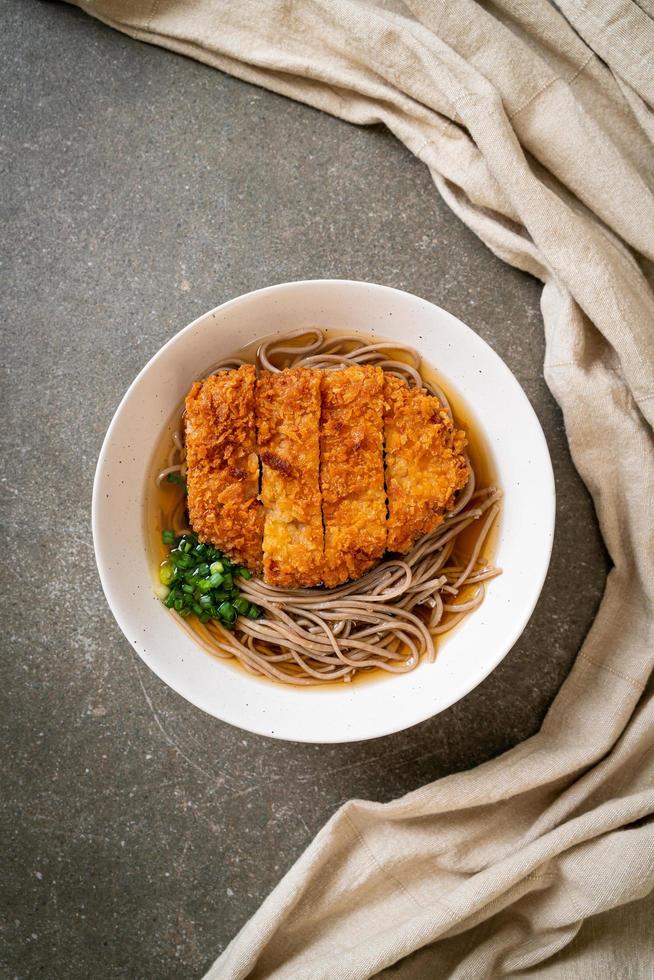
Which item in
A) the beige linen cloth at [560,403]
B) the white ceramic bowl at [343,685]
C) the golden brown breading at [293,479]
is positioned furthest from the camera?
the beige linen cloth at [560,403]

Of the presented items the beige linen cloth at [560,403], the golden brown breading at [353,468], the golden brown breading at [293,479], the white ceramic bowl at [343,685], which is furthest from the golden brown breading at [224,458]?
the beige linen cloth at [560,403]

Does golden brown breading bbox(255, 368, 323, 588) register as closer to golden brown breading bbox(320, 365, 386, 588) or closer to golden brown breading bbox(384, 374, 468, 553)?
golden brown breading bbox(320, 365, 386, 588)

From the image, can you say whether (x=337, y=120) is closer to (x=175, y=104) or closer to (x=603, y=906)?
(x=175, y=104)

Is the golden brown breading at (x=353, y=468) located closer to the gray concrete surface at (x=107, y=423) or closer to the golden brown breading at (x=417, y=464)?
the golden brown breading at (x=417, y=464)

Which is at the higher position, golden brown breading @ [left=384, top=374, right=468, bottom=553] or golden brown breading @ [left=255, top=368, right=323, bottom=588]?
golden brown breading @ [left=384, top=374, right=468, bottom=553]

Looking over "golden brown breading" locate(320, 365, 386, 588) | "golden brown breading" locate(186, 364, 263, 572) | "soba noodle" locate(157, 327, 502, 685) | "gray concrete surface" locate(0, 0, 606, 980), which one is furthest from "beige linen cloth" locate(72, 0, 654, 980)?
"golden brown breading" locate(186, 364, 263, 572)

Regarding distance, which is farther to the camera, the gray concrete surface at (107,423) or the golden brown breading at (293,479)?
the gray concrete surface at (107,423)
